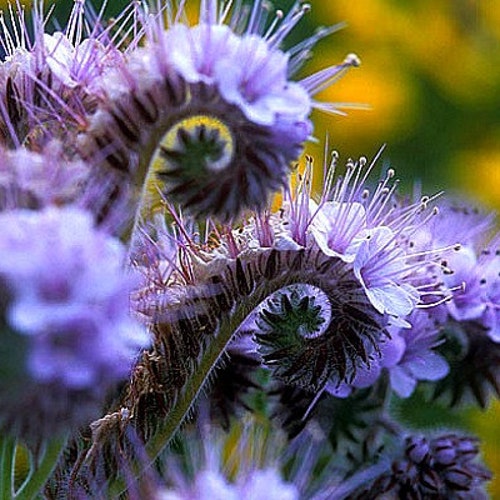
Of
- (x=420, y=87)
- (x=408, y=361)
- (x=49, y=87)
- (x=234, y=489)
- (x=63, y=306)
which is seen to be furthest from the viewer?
(x=420, y=87)

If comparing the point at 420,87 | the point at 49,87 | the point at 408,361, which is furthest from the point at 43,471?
the point at 420,87

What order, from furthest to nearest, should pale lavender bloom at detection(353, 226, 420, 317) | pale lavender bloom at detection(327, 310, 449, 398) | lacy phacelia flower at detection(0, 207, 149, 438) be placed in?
pale lavender bloom at detection(327, 310, 449, 398) → pale lavender bloom at detection(353, 226, 420, 317) → lacy phacelia flower at detection(0, 207, 149, 438)

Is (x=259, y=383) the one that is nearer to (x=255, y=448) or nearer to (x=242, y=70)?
(x=255, y=448)

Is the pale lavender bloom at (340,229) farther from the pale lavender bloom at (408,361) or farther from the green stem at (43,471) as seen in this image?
the green stem at (43,471)

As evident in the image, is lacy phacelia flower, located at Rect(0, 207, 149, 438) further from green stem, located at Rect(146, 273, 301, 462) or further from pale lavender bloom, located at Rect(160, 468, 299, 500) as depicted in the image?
green stem, located at Rect(146, 273, 301, 462)

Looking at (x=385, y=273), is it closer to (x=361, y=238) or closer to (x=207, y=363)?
(x=361, y=238)

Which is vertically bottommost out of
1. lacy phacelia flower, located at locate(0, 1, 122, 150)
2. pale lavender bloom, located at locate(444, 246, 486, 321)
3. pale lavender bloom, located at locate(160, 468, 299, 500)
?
pale lavender bloom, located at locate(160, 468, 299, 500)

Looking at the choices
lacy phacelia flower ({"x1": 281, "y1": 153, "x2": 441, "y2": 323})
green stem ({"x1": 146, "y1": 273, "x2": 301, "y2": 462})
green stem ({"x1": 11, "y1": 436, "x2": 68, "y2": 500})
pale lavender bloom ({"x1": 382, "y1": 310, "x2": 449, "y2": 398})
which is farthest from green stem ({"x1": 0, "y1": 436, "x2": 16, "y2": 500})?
pale lavender bloom ({"x1": 382, "y1": 310, "x2": 449, "y2": 398})
